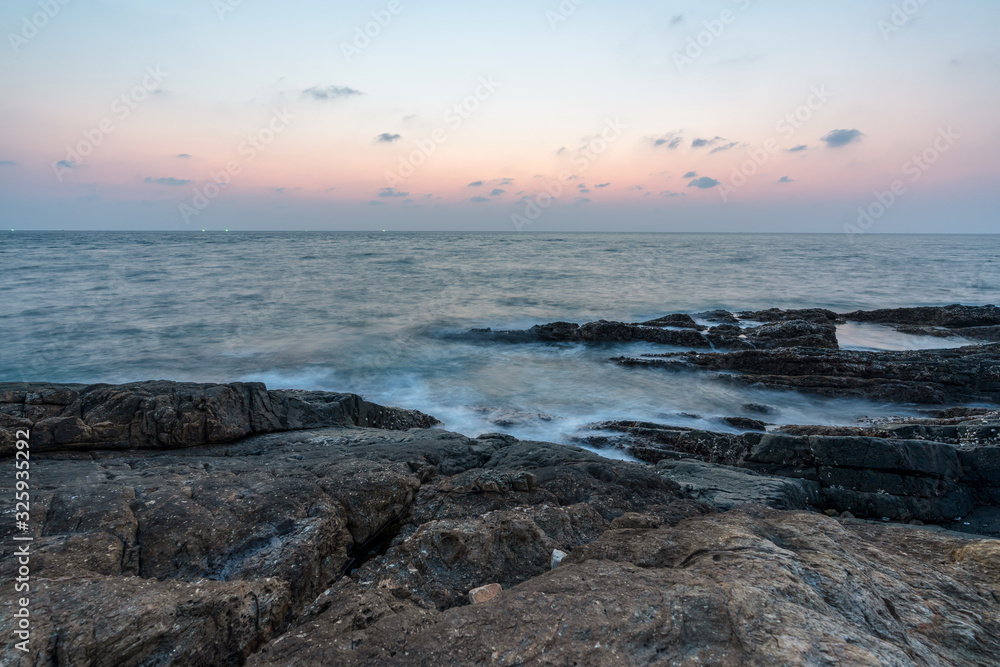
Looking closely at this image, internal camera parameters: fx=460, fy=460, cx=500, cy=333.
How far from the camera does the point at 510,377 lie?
14.6 metres

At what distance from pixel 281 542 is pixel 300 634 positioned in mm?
1175

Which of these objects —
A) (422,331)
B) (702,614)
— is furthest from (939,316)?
(702,614)

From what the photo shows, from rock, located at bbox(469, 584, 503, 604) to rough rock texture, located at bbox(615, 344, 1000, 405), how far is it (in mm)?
11677

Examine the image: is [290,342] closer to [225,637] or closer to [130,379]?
[130,379]

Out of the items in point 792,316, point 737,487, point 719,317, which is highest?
point 792,316

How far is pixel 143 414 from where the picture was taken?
6953mm

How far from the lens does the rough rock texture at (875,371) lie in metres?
11.2

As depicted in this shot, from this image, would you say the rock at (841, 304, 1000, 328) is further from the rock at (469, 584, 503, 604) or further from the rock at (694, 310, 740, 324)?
the rock at (469, 584, 503, 604)

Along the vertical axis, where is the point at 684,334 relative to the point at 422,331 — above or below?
above

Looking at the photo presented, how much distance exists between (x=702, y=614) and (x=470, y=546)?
1887 mm

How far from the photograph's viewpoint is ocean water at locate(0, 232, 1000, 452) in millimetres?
12156

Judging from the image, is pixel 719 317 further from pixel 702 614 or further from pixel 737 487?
pixel 702 614


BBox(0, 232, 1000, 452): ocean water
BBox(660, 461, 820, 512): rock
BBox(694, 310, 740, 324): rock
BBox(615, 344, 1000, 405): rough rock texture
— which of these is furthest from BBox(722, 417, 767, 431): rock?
BBox(694, 310, 740, 324): rock

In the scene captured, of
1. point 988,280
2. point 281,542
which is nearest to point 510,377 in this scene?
point 281,542
